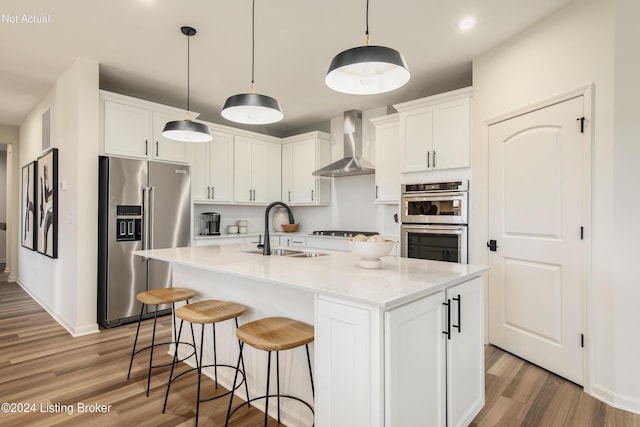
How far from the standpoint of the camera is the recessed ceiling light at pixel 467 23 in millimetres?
2666

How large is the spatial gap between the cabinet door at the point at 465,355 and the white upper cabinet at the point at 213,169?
3.74 m

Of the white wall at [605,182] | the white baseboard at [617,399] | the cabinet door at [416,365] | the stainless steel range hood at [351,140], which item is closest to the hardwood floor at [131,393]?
the white baseboard at [617,399]

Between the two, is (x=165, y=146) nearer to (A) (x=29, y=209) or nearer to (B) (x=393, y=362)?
(A) (x=29, y=209)

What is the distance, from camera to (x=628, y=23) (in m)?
2.13

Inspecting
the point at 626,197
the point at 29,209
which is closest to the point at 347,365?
the point at 626,197

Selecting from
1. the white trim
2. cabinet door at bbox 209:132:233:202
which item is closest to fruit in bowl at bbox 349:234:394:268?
the white trim

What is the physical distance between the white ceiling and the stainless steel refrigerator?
3.42 feet

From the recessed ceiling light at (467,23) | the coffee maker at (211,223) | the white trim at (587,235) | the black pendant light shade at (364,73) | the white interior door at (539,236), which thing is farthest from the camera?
the coffee maker at (211,223)

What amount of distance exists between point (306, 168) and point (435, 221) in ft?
8.09

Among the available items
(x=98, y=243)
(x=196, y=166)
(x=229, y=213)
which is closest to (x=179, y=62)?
(x=196, y=166)

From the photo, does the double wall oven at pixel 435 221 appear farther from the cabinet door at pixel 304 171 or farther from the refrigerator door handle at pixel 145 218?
the refrigerator door handle at pixel 145 218

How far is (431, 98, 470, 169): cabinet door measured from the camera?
3.37 meters

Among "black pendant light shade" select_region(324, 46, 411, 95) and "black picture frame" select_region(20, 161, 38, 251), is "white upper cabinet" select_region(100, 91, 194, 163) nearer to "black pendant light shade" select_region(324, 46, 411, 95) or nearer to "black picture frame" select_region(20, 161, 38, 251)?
"black picture frame" select_region(20, 161, 38, 251)

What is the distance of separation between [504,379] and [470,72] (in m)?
2.93
